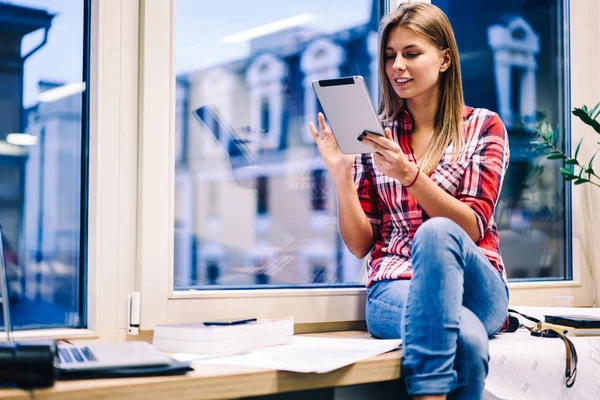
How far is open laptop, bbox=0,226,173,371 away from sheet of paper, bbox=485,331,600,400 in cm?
68

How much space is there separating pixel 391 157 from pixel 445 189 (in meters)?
0.20

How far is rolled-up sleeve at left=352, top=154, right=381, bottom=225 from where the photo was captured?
1629 millimetres

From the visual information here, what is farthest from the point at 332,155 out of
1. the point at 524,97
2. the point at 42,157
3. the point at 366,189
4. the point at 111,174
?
the point at 524,97

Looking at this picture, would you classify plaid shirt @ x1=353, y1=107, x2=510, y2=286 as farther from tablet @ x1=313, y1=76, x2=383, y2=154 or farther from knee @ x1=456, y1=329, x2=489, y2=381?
knee @ x1=456, y1=329, x2=489, y2=381

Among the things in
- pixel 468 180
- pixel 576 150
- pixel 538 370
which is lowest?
pixel 538 370

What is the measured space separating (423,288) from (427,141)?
1.71ft

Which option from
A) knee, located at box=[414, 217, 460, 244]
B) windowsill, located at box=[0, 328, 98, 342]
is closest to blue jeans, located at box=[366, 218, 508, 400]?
knee, located at box=[414, 217, 460, 244]

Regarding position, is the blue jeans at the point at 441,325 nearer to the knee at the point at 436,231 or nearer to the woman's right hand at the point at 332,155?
the knee at the point at 436,231

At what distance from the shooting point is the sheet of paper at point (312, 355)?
1.12 m

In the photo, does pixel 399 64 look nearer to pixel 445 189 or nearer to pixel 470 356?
pixel 445 189

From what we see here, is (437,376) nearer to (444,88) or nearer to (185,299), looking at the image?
(185,299)

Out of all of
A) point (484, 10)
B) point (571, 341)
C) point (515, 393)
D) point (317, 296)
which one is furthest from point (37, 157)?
point (484, 10)

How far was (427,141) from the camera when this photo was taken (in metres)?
1.61

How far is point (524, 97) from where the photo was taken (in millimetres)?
2156
